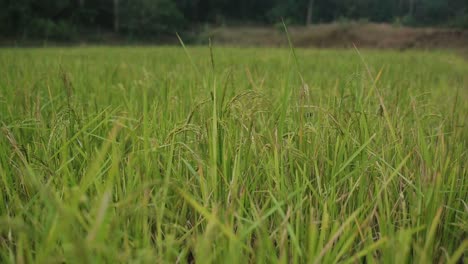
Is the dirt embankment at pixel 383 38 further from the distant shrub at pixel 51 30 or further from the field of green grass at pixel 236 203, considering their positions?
the field of green grass at pixel 236 203

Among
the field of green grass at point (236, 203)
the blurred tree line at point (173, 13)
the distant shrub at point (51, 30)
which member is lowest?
the field of green grass at point (236, 203)

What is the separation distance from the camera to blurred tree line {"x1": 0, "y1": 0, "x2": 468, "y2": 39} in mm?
19062

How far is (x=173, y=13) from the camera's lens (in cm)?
2478

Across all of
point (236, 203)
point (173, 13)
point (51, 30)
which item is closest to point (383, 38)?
point (173, 13)

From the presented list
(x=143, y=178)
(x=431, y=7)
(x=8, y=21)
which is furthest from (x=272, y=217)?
(x=431, y=7)

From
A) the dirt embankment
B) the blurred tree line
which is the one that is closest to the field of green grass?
the blurred tree line

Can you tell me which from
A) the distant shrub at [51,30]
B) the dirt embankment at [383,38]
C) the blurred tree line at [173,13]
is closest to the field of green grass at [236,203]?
the blurred tree line at [173,13]

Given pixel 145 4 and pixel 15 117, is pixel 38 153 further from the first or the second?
pixel 145 4

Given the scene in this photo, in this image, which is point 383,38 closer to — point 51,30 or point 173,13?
point 173,13

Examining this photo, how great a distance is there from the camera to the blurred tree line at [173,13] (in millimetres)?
19062

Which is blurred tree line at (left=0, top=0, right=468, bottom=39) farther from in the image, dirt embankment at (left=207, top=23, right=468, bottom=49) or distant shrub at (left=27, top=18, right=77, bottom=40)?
dirt embankment at (left=207, top=23, right=468, bottom=49)

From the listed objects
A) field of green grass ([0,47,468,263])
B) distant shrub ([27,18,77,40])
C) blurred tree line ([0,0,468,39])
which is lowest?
field of green grass ([0,47,468,263])

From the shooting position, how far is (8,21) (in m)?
19.0

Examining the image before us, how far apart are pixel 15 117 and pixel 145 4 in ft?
79.5
